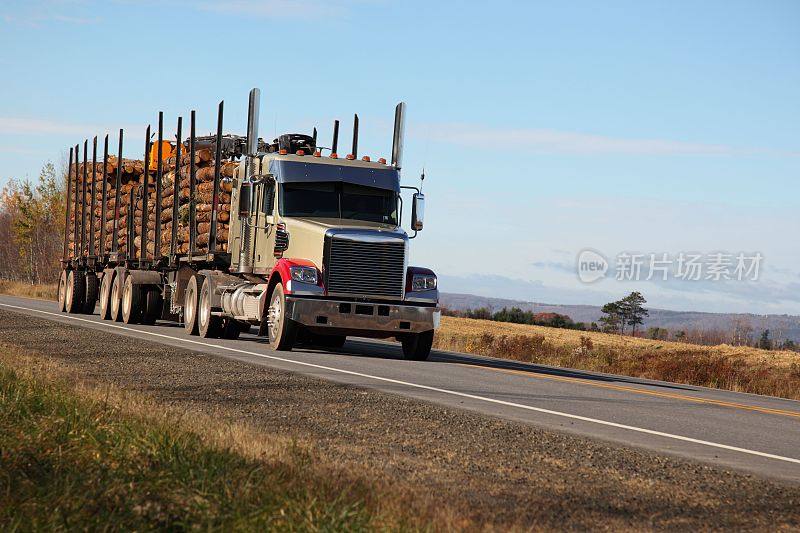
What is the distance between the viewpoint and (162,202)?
89.4 ft

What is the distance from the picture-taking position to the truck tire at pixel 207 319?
23.3m

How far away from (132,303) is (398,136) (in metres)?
9.47

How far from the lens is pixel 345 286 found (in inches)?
773

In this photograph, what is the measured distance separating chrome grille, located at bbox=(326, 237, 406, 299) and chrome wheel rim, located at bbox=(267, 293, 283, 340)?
1127 millimetres

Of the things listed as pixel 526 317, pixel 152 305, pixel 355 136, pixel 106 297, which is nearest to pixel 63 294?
pixel 106 297

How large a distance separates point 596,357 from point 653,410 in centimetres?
1486

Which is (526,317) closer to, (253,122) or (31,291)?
(31,291)

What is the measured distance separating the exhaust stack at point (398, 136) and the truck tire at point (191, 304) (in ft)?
19.0

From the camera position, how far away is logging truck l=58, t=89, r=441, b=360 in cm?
1962

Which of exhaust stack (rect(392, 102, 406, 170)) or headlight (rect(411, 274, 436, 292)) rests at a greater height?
exhaust stack (rect(392, 102, 406, 170))

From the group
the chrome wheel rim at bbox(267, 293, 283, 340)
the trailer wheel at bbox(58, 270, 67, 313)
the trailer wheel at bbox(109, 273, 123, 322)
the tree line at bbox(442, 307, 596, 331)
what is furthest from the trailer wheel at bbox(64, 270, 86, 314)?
the tree line at bbox(442, 307, 596, 331)

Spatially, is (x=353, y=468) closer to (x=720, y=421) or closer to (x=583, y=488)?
(x=583, y=488)

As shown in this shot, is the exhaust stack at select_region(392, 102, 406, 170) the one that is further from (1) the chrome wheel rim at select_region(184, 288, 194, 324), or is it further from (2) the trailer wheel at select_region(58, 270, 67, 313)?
(2) the trailer wheel at select_region(58, 270, 67, 313)

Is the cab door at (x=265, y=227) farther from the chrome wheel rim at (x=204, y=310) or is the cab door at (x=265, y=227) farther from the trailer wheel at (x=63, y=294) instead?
the trailer wheel at (x=63, y=294)
